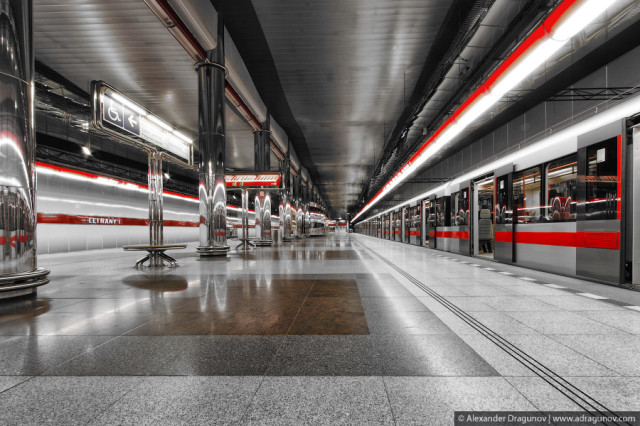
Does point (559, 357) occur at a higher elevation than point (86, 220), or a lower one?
lower

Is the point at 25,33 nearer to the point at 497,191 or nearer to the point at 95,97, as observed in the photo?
the point at 95,97

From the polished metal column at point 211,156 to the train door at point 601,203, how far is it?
935cm

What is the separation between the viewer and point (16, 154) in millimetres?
4074

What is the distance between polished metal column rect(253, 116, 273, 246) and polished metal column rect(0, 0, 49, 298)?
11.4m

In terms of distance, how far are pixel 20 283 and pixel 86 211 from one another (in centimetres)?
1279

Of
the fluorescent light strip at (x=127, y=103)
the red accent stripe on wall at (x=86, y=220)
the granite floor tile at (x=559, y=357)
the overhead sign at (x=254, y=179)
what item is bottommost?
the granite floor tile at (x=559, y=357)

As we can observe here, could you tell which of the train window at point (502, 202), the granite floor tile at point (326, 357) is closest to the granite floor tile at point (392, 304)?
the granite floor tile at point (326, 357)

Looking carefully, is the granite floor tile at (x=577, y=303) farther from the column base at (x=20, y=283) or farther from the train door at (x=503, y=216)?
the column base at (x=20, y=283)

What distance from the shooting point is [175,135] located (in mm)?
8633

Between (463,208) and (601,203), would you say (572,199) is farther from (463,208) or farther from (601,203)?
(463,208)

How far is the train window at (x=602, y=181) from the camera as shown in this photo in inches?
200

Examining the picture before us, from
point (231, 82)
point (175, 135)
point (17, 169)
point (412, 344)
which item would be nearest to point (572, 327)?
point (412, 344)

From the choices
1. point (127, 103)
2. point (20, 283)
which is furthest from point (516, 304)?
point (127, 103)

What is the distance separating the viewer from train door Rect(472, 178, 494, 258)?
10.3 metres
